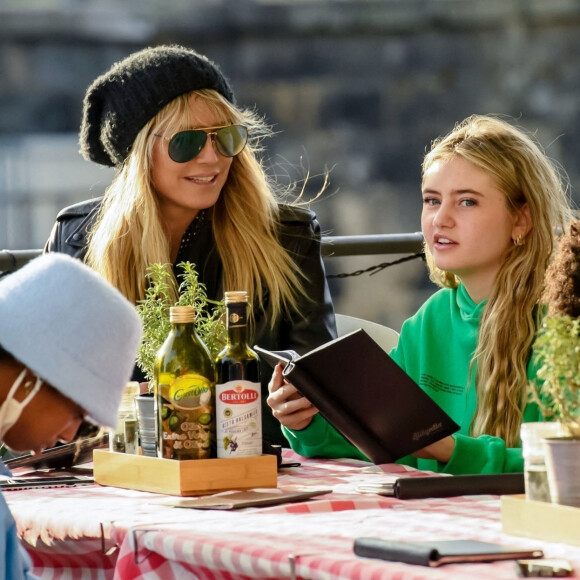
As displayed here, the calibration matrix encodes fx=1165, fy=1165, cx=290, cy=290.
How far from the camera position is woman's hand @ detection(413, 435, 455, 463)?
6.53 ft

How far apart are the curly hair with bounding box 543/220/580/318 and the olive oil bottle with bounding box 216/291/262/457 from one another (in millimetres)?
478

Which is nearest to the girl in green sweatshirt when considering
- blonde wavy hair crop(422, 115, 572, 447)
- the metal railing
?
blonde wavy hair crop(422, 115, 572, 447)

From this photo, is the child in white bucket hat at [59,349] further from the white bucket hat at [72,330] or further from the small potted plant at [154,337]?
the small potted plant at [154,337]

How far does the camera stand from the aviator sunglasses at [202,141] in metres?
2.79

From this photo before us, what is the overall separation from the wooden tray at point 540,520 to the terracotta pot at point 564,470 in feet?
0.07

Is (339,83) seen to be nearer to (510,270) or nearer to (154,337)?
(510,270)

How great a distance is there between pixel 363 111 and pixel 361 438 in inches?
681

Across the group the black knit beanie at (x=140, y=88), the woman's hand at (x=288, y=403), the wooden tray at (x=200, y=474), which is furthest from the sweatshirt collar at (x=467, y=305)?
the black knit beanie at (x=140, y=88)

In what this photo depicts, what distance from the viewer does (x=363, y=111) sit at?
1886 cm

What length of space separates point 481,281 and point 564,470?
3.49 feet

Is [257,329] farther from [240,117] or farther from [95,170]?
[95,170]

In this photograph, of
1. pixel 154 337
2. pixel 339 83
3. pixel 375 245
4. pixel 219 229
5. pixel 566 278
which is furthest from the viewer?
pixel 339 83

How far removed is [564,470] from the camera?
1407 millimetres

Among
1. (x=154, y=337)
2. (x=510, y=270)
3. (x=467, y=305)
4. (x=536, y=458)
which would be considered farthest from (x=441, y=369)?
(x=536, y=458)
